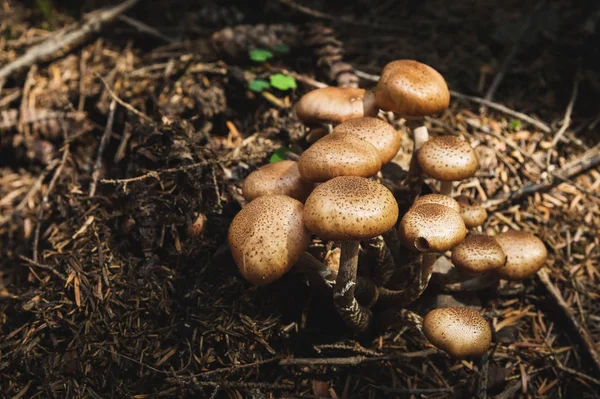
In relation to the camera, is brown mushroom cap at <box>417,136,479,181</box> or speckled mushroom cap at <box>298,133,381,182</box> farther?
brown mushroom cap at <box>417,136,479,181</box>

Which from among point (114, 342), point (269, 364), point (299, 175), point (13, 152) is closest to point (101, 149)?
point (13, 152)

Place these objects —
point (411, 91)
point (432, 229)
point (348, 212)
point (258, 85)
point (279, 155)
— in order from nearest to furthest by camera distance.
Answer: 1. point (348, 212)
2. point (432, 229)
3. point (411, 91)
4. point (279, 155)
5. point (258, 85)

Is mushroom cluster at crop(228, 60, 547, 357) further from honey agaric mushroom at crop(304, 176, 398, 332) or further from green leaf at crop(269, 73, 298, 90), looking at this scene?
green leaf at crop(269, 73, 298, 90)

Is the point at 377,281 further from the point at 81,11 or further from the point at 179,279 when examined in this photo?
the point at 81,11

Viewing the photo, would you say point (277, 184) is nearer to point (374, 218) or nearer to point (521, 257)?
point (374, 218)

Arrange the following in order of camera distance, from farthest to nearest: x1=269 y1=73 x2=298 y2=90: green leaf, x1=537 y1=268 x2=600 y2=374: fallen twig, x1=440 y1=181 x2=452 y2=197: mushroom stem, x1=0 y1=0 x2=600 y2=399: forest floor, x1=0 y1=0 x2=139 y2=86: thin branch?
1. x1=0 y1=0 x2=139 y2=86: thin branch
2. x1=269 y1=73 x2=298 y2=90: green leaf
3. x1=440 y1=181 x2=452 y2=197: mushroom stem
4. x1=537 y1=268 x2=600 y2=374: fallen twig
5. x1=0 y1=0 x2=600 y2=399: forest floor

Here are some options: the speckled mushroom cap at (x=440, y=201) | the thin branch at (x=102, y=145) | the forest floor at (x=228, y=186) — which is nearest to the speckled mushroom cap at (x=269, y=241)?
the forest floor at (x=228, y=186)

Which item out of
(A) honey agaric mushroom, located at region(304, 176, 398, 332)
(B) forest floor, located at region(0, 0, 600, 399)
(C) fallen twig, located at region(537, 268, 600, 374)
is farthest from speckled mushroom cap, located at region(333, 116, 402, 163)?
(C) fallen twig, located at region(537, 268, 600, 374)

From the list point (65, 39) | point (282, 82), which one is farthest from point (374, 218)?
point (65, 39)

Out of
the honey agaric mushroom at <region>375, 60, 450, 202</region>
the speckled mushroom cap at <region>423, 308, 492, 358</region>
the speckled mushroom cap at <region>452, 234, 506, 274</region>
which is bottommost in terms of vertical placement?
the speckled mushroom cap at <region>423, 308, 492, 358</region>
